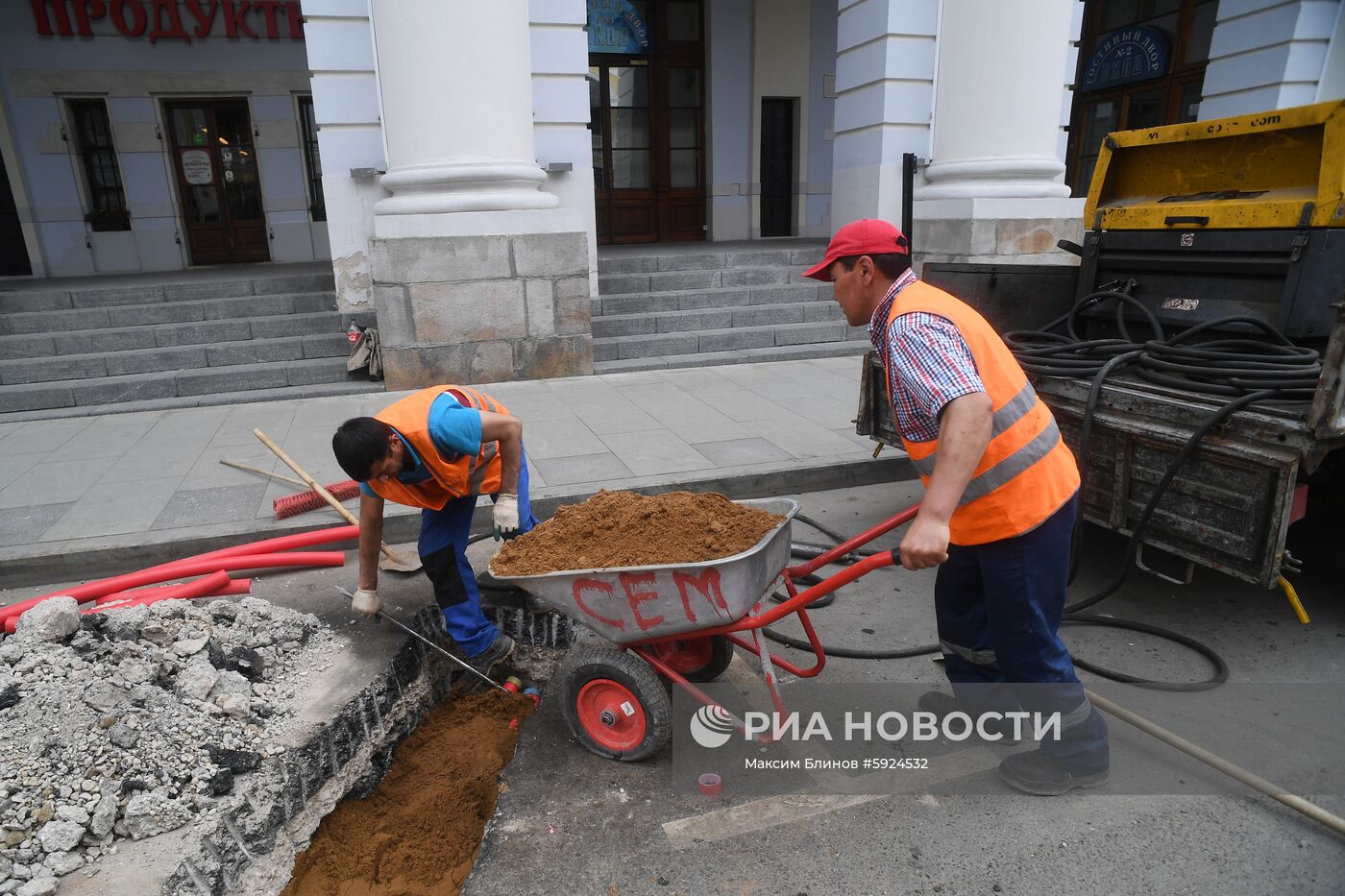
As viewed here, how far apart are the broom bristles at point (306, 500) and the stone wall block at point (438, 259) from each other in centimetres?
310

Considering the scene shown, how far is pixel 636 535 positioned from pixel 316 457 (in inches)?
154

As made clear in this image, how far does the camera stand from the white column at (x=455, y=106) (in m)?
7.11

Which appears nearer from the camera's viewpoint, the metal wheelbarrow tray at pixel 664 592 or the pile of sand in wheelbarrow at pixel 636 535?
the metal wheelbarrow tray at pixel 664 592

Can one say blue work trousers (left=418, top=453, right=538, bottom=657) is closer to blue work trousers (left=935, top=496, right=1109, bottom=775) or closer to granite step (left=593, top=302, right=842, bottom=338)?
blue work trousers (left=935, top=496, right=1109, bottom=775)

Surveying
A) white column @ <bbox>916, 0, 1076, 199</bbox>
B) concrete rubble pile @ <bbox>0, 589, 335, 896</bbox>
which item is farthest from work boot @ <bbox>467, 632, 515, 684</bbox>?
white column @ <bbox>916, 0, 1076, 199</bbox>

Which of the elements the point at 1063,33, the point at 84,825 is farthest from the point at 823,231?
the point at 84,825

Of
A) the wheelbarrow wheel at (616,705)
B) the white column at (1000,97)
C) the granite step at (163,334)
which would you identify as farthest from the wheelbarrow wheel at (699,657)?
the white column at (1000,97)

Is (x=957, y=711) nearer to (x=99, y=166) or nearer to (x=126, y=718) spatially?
(x=126, y=718)

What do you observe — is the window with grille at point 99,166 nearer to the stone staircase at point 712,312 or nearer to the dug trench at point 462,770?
the stone staircase at point 712,312

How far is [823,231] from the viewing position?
593 inches

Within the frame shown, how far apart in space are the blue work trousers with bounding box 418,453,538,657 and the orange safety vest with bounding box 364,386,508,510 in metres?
0.08

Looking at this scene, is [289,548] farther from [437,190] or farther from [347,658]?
[437,190]

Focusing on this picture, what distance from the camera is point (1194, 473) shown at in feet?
10.3

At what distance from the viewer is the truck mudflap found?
9.50 ft
